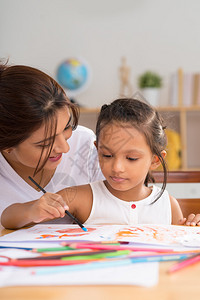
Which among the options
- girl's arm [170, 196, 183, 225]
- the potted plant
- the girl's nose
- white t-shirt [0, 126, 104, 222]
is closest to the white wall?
the potted plant

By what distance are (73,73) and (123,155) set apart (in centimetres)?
253

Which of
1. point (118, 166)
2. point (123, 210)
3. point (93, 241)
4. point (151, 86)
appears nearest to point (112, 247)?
point (93, 241)

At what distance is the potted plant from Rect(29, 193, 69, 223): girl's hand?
2.42 m

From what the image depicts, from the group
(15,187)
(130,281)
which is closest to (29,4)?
(15,187)

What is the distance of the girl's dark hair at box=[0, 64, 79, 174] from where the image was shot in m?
1.13

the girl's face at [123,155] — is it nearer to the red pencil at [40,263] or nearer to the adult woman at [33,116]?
the adult woman at [33,116]

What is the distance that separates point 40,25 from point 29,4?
21 cm

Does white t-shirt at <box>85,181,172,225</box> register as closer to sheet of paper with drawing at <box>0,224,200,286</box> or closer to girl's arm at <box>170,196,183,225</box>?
girl's arm at <box>170,196,183,225</box>

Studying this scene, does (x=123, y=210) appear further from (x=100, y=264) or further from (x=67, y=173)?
(x=100, y=264)

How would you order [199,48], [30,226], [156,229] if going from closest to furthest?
1. [156,229]
2. [30,226]
3. [199,48]

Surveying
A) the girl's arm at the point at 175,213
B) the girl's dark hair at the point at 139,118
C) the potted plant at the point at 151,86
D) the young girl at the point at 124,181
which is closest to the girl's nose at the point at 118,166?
the young girl at the point at 124,181

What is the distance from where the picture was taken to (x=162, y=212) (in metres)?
1.27

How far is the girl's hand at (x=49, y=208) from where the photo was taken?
3.14 ft

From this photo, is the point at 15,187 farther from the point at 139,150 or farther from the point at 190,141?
the point at 190,141
